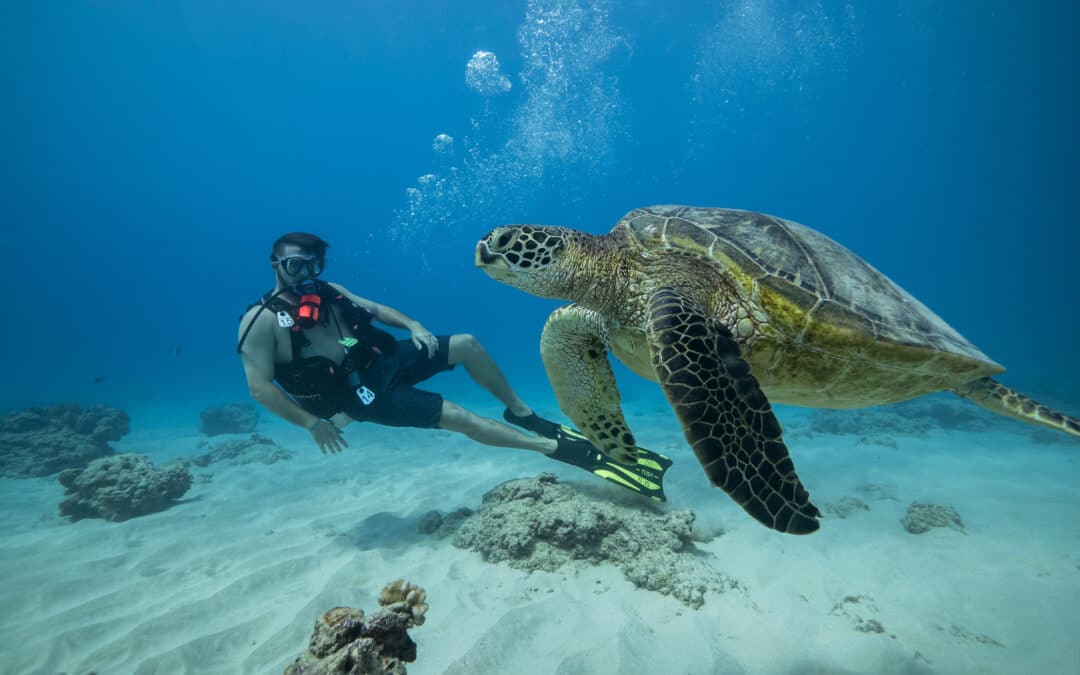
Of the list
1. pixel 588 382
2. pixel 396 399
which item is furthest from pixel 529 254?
pixel 396 399

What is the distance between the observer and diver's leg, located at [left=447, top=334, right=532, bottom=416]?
621 cm

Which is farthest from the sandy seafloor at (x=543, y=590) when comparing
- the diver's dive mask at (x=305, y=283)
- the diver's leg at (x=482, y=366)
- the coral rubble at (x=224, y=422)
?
the coral rubble at (x=224, y=422)

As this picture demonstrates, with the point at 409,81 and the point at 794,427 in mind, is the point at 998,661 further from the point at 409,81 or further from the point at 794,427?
the point at 409,81

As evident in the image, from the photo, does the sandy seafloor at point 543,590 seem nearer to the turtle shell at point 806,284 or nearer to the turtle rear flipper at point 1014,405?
the turtle rear flipper at point 1014,405

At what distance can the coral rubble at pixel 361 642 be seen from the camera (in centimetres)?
139

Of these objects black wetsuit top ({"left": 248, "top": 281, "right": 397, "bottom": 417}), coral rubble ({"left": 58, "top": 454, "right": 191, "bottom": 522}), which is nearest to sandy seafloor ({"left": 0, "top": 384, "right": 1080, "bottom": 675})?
coral rubble ({"left": 58, "top": 454, "right": 191, "bottom": 522})

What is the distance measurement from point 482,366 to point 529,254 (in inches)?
148

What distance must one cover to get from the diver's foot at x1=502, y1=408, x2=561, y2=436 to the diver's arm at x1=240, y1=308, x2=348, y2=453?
8.10ft

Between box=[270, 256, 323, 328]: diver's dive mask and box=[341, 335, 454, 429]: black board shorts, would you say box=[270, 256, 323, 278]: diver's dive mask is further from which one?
box=[341, 335, 454, 429]: black board shorts

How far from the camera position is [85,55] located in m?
55.2

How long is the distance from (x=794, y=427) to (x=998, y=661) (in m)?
10.5

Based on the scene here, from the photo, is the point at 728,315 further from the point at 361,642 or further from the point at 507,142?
the point at 507,142

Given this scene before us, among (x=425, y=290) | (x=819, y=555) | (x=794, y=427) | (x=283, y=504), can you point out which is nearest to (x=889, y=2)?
(x=794, y=427)

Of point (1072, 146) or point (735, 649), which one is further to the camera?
point (1072, 146)
